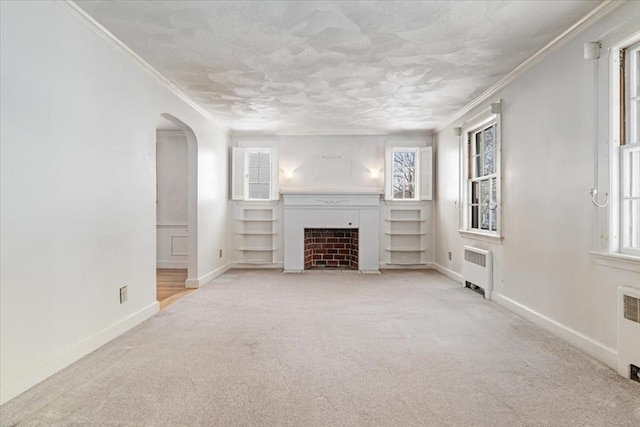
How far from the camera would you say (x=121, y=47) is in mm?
3312

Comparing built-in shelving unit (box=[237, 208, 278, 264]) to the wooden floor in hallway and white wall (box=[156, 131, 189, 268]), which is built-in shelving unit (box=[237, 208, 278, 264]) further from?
the wooden floor in hallway

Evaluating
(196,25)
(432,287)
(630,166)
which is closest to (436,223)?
(432,287)

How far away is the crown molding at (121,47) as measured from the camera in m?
2.67

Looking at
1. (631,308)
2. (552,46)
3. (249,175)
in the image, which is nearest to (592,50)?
(552,46)

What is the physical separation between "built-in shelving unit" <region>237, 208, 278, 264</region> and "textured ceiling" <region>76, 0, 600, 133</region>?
2.48 metres

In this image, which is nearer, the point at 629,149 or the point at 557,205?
the point at 629,149

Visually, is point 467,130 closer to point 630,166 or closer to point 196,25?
point 630,166

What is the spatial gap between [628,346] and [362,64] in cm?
314

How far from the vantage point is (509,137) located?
419cm

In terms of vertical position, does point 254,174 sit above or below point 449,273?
above

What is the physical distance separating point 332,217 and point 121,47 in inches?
174

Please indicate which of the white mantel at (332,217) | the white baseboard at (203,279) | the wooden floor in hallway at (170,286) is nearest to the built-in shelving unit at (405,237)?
the white mantel at (332,217)

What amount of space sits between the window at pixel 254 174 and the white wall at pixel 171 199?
0.98 meters

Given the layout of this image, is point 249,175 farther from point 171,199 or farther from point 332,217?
point 332,217
